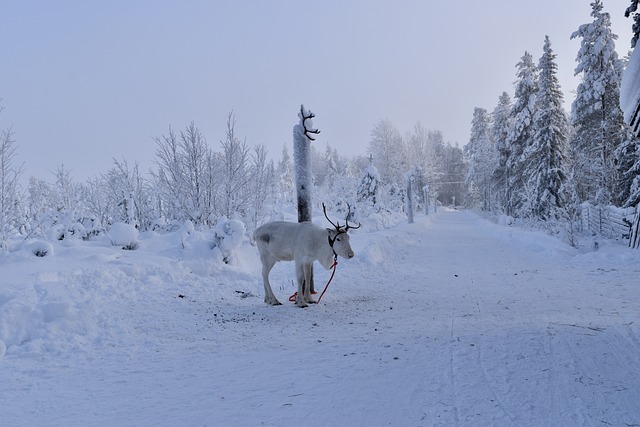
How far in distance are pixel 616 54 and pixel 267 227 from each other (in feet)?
82.0

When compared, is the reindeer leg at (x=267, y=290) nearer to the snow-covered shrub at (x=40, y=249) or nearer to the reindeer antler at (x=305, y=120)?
the reindeer antler at (x=305, y=120)

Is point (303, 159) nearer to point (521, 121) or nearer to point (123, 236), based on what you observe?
point (123, 236)

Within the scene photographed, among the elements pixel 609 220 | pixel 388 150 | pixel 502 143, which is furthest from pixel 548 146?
pixel 388 150

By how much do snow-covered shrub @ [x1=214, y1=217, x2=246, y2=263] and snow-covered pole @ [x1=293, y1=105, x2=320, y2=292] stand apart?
5.52 ft

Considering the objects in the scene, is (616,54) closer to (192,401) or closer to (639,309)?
(639,309)

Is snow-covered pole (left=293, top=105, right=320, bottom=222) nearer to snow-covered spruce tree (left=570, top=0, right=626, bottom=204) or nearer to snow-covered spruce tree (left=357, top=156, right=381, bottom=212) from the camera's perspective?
snow-covered spruce tree (left=570, top=0, right=626, bottom=204)

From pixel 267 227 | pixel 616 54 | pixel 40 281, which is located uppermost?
pixel 616 54

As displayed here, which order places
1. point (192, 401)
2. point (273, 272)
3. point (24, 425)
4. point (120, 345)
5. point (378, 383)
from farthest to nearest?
point (273, 272) < point (120, 345) < point (378, 383) < point (192, 401) < point (24, 425)

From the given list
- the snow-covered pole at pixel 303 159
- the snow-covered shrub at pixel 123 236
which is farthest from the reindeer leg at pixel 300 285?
the snow-covered shrub at pixel 123 236

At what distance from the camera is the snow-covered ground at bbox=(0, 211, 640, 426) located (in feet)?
10.2

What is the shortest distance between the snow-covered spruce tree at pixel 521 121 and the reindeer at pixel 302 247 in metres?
29.2

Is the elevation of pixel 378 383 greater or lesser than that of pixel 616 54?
lesser

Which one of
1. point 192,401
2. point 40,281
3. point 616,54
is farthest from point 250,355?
point 616,54

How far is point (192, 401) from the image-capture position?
10.8 feet
